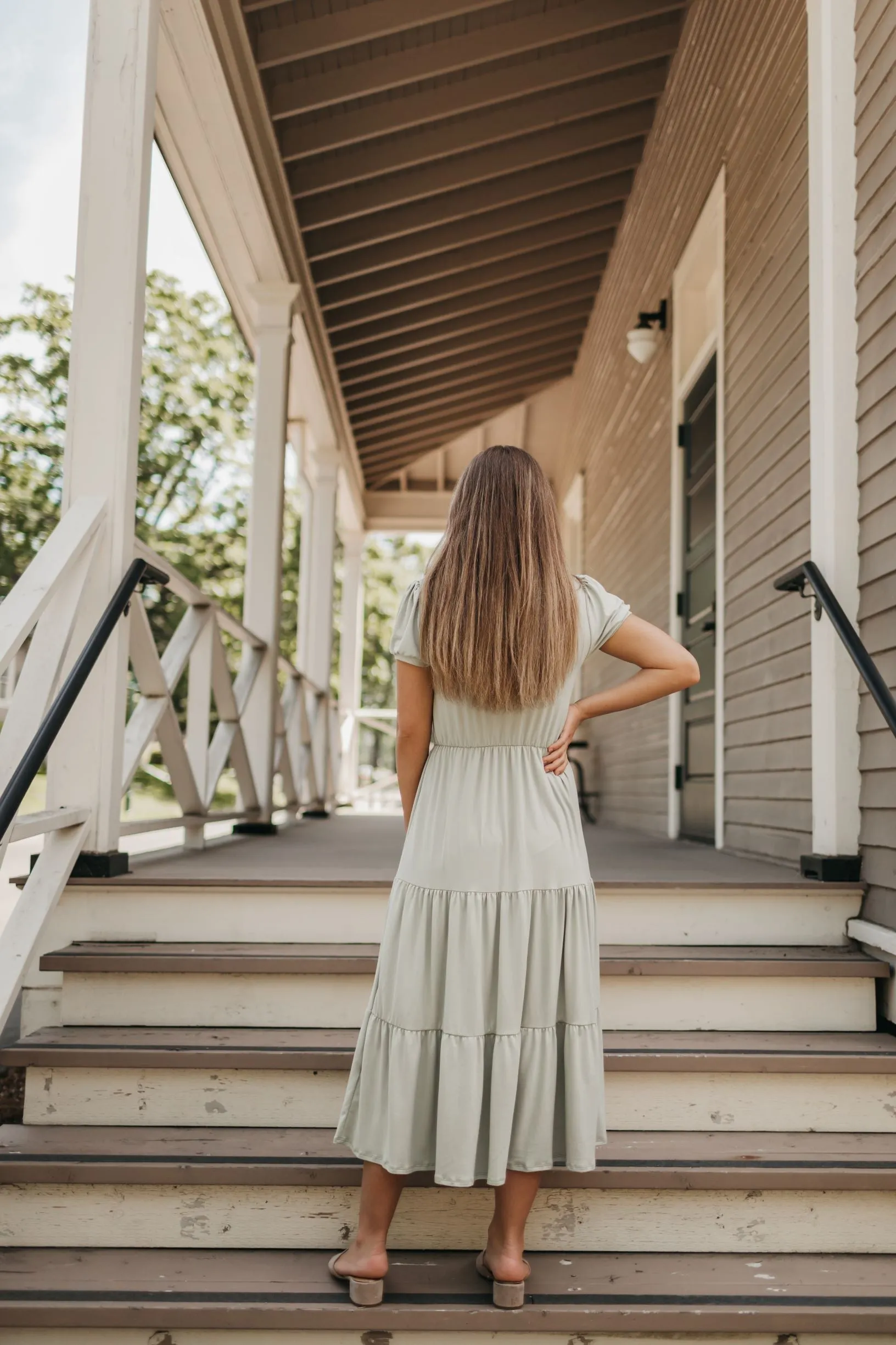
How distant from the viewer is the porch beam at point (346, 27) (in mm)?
4090

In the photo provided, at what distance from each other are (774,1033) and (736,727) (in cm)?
162

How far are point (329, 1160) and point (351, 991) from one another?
436mm

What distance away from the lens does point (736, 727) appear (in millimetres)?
3762

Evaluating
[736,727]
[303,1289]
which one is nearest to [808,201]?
[736,727]

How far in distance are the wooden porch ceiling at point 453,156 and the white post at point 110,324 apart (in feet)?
4.43

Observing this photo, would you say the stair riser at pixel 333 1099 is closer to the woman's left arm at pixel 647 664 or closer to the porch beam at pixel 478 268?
the woman's left arm at pixel 647 664

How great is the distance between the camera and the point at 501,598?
1.61 meters

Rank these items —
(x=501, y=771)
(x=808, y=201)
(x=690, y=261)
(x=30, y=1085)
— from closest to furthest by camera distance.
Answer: (x=501, y=771)
(x=30, y=1085)
(x=808, y=201)
(x=690, y=261)

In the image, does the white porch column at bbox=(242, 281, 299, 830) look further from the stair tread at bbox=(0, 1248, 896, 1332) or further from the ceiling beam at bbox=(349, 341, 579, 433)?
the stair tread at bbox=(0, 1248, 896, 1332)

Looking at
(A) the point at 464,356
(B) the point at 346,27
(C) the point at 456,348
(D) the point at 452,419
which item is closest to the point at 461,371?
(A) the point at 464,356

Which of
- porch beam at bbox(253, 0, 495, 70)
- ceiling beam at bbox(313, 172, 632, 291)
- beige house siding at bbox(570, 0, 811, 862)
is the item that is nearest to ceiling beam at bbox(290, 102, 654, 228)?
beige house siding at bbox(570, 0, 811, 862)

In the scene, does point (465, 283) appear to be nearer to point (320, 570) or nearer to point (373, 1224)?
point (320, 570)

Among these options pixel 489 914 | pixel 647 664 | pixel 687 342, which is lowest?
pixel 489 914

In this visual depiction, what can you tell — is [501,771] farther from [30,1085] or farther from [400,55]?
[400,55]
